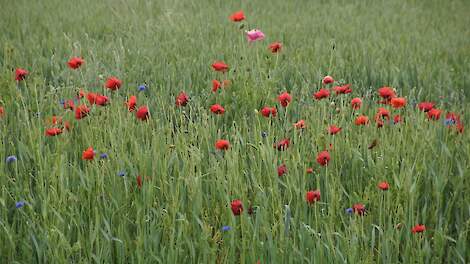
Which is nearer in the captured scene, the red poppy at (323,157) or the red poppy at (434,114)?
the red poppy at (323,157)

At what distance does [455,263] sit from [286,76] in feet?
7.03

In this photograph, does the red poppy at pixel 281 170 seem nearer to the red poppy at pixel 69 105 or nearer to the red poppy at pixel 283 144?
the red poppy at pixel 283 144

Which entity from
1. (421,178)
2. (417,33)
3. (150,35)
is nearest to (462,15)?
(417,33)

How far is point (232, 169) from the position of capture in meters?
1.87

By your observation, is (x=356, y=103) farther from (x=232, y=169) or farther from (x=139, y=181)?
(x=139, y=181)

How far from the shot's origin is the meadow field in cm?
161

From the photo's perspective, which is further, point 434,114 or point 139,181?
point 434,114

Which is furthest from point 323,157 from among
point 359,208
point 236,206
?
point 236,206

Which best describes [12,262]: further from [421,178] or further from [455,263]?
[421,178]

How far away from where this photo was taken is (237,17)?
299cm

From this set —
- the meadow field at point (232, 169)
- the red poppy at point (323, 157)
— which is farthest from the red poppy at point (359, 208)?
the red poppy at point (323, 157)

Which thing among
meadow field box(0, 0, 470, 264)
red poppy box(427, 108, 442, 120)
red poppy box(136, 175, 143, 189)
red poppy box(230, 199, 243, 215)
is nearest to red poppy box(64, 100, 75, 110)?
meadow field box(0, 0, 470, 264)

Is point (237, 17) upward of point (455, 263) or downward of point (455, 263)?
upward

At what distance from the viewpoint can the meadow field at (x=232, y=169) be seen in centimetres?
161
